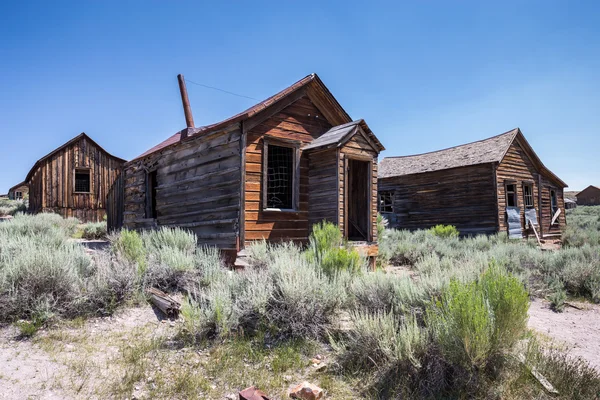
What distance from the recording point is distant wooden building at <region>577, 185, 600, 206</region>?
52.9 m

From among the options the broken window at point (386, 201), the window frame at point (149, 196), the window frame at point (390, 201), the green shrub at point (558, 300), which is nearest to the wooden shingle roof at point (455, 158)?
the window frame at point (390, 201)

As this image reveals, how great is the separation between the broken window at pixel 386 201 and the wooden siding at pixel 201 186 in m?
13.6

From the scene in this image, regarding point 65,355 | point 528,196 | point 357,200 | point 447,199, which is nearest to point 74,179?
point 357,200

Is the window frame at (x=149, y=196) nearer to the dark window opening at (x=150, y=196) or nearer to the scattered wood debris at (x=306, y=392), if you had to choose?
the dark window opening at (x=150, y=196)

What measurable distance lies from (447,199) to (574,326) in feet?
45.3

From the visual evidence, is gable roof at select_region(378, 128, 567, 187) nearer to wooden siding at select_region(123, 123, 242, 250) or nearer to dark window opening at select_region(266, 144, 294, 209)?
dark window opening at select_region(266, 144, 294, 209)

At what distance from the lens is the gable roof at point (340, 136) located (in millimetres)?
8195

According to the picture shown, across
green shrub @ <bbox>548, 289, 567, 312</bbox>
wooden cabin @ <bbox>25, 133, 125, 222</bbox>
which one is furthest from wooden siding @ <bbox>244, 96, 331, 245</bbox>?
wooden cabin @ <bbox>25, 133, 125, 222</bbox>

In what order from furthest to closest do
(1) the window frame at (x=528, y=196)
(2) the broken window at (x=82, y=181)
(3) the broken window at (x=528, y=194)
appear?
(2) the broken window at (x=82, y=181) < (3) the broken window at (x=528, y=194) < (1) the window frame at (x=528, y=196)

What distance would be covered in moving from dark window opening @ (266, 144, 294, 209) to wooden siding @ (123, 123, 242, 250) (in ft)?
3.79

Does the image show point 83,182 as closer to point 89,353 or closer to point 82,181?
point 82,181

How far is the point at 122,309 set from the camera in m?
4.56

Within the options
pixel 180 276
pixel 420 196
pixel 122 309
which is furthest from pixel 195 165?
pixel 420 196

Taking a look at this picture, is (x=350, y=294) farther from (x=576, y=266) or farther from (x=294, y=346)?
(x=576, y=266)
